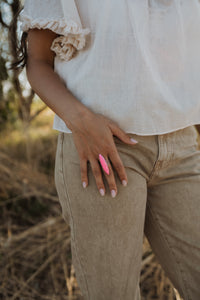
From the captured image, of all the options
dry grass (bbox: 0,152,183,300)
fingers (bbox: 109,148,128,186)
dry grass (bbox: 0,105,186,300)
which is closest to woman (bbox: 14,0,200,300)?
fingers (bbox: 109,148,128,186)

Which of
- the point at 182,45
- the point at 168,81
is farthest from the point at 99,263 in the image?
the point at 182,45

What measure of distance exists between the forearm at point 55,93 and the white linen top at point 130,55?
0.10ft

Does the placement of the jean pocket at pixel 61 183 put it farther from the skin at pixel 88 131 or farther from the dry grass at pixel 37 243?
the dry grass at pixel 37 243

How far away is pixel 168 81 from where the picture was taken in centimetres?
79

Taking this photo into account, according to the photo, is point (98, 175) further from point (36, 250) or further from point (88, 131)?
point (36, 250)

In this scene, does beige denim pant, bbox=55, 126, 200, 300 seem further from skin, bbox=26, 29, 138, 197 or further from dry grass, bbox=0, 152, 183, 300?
dry grass, bbox=0, 152, 183, 300

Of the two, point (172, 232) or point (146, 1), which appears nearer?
point (146, 1)

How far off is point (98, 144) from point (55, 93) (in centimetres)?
17

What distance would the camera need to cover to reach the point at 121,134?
0.74 meters

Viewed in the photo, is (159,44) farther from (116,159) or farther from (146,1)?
(116,159)

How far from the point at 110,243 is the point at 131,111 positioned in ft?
1.07

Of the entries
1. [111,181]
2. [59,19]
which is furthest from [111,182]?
[59,19]

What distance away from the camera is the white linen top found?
29.2 inches

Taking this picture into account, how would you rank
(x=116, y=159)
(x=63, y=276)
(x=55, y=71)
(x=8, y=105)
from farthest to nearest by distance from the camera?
(x=8, y=105) < (x=63, y=276) < (x=55, y=71) < (x=116, y=159)
